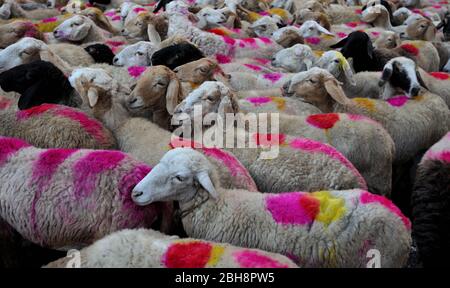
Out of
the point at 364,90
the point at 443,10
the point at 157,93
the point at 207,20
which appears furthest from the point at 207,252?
the point at 443,10

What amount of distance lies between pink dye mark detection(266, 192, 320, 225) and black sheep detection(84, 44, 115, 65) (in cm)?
310

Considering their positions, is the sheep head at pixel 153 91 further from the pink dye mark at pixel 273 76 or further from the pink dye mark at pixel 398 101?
the pink dye mark at pixel 398 101

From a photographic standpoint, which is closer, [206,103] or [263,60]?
[206,103]

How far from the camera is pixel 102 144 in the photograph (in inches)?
150

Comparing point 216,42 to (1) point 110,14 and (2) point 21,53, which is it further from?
(1) point 110,14

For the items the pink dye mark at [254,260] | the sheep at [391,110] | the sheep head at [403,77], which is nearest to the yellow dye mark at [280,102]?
the sheep at [391,110]

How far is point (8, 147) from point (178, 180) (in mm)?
980

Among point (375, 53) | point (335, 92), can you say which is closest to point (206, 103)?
point (335, 92)

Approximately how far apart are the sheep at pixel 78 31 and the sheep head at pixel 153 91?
2.00 meters

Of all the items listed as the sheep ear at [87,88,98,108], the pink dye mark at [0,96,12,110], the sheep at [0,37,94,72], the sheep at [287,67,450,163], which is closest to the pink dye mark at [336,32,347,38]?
the sheep at [287,67,450,163]

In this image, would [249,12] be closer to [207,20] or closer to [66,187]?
[207,20]

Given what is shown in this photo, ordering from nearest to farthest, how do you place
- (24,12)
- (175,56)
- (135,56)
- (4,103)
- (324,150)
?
(324,150)
(4,103)
(175,56)
(135,56)
(24,12)

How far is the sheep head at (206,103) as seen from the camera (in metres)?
4.03

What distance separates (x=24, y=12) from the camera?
291 inches
